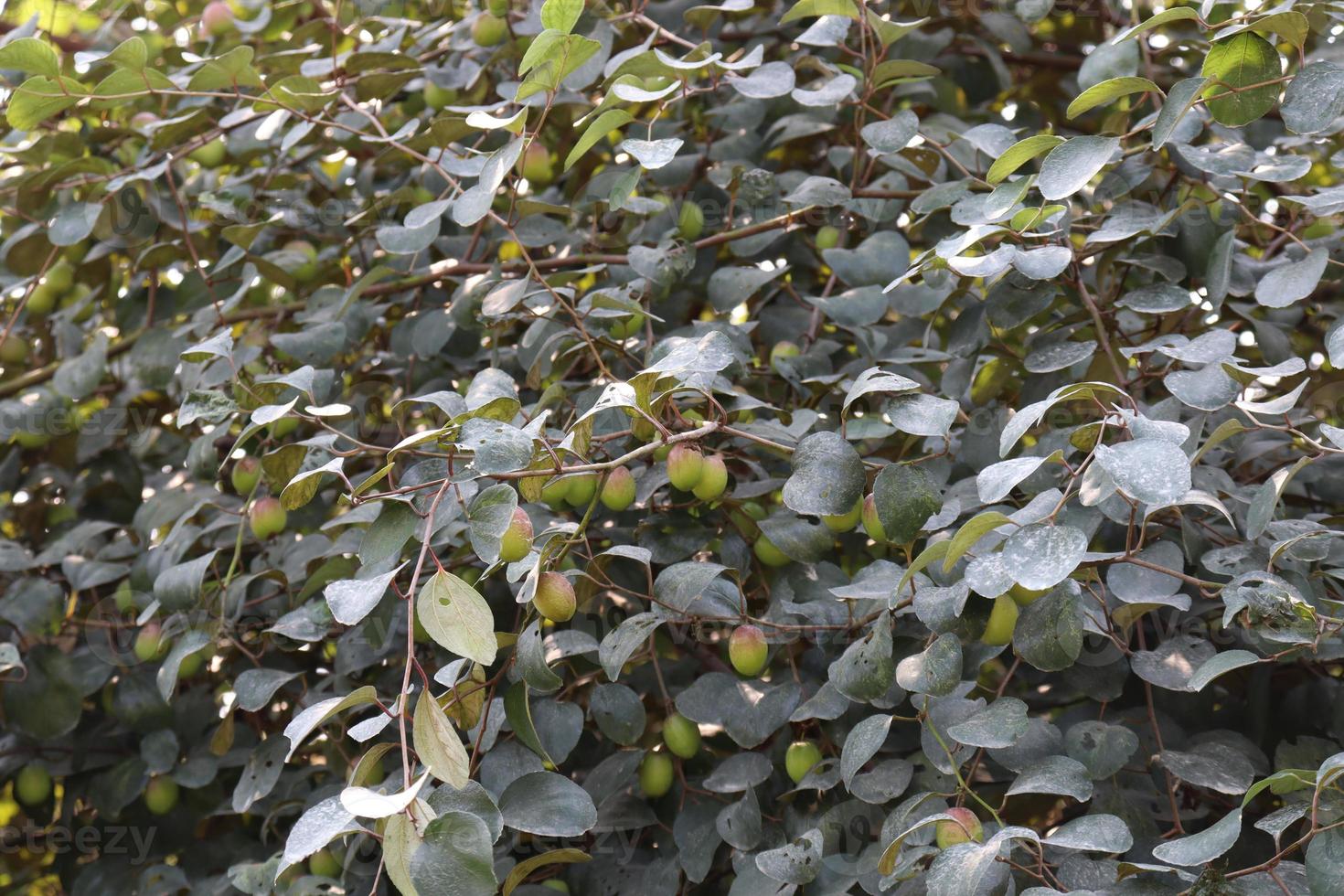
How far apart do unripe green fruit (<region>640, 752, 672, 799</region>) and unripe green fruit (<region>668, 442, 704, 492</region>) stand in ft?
0.95

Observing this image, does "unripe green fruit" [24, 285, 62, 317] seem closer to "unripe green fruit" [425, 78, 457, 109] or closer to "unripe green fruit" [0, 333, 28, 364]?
"unripe green fruit" [0, 333, 28, 364]

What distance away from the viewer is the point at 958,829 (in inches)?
32.4

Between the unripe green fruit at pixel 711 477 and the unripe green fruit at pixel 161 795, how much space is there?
2.61 feet

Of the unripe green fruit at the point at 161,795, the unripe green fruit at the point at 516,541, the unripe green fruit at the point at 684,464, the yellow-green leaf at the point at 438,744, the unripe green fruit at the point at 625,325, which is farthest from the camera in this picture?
the unripe green fruit at the point at 161,795

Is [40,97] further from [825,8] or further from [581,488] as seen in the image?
[825,8]

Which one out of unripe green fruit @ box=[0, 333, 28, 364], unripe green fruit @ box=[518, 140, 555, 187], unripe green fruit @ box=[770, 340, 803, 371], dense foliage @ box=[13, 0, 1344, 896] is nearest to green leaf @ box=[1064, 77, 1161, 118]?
dense foliage @ box=[13, 0, 1344, 896]

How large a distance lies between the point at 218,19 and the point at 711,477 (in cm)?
112

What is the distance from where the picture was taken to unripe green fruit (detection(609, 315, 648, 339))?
1230 millimetres

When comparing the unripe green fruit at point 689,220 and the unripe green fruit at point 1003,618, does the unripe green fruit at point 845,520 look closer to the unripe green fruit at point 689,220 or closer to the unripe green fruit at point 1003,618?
the unripe green fruit at point 1003,618

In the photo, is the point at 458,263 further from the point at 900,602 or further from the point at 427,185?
the point at 900,602

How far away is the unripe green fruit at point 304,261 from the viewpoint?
4.80 feet

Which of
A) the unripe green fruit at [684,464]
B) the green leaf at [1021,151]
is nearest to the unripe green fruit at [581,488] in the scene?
the unripe green fruit at [684,464]

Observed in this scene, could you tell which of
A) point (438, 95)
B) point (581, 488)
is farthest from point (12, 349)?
point (581, 488)

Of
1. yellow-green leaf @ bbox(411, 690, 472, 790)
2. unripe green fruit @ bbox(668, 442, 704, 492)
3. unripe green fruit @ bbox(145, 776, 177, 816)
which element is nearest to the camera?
yellow-green leaf @ bbox(411, 690, 472, 790)
